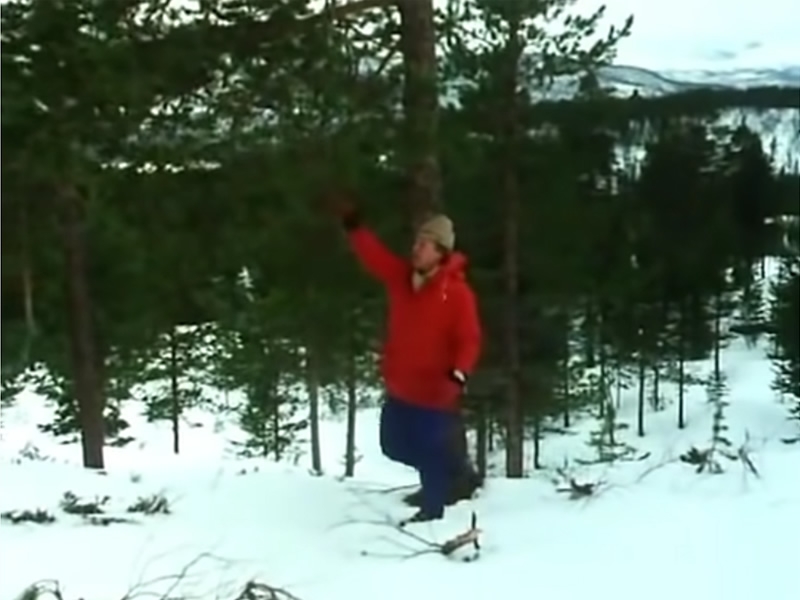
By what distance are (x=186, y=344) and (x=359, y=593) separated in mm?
500

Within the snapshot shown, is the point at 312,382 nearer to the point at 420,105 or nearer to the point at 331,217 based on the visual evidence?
the point at 331,217

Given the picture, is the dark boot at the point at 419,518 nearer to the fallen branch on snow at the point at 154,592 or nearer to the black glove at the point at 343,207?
the fallen branch on snow at the point at 154,592

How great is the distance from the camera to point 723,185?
5.76 feet

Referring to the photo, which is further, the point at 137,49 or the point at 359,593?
the point at 137,49

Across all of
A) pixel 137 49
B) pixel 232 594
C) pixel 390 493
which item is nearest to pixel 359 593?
pixel 232 594

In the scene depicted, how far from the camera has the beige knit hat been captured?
202 cm

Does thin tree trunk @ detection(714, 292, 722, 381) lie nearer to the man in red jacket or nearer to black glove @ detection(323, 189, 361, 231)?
the man in red jacket

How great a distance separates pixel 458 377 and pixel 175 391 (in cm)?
48

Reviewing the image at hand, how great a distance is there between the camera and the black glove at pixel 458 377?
2.04 meters

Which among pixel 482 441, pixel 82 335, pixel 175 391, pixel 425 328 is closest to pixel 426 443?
pixel 482 441

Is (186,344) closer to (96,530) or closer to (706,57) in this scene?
(96,530)

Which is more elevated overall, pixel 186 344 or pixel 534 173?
pixel 534 173

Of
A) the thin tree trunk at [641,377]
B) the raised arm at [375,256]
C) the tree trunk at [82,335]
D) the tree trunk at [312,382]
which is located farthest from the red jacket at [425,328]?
the tree trunk at [82,335]

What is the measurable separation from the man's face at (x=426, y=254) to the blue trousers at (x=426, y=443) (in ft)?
0.70
